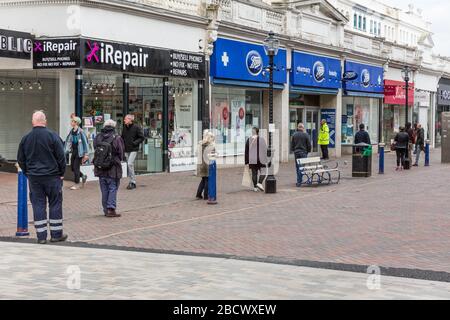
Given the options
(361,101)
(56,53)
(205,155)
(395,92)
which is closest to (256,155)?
(205,155)

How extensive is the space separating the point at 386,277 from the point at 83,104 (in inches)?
527

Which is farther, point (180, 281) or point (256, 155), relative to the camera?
point (256, 155)

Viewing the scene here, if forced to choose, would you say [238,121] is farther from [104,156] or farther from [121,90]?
[104,156]

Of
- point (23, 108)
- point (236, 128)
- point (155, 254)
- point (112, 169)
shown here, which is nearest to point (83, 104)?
point (23, 108)

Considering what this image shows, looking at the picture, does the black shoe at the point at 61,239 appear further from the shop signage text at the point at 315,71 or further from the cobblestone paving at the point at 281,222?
the shop signage text at the point at 315,71

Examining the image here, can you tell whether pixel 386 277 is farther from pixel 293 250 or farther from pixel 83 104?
pixel 83 104

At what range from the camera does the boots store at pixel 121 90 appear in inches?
750

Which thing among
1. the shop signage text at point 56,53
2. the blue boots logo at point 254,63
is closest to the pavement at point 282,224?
the shop signage text at point 56,53

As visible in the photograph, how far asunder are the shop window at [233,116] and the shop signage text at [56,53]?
7.61 meters

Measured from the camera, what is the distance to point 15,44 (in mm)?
18641

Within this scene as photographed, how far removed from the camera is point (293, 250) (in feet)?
32.1

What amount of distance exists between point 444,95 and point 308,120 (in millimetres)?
23060

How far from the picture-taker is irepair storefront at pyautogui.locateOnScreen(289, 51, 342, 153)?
3058cm

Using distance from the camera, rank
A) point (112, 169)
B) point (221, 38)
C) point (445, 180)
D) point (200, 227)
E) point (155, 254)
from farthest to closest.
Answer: point (221, 38) < point (445, 180) < point (112, 169) < point (200, 227) < point (155, 254)
